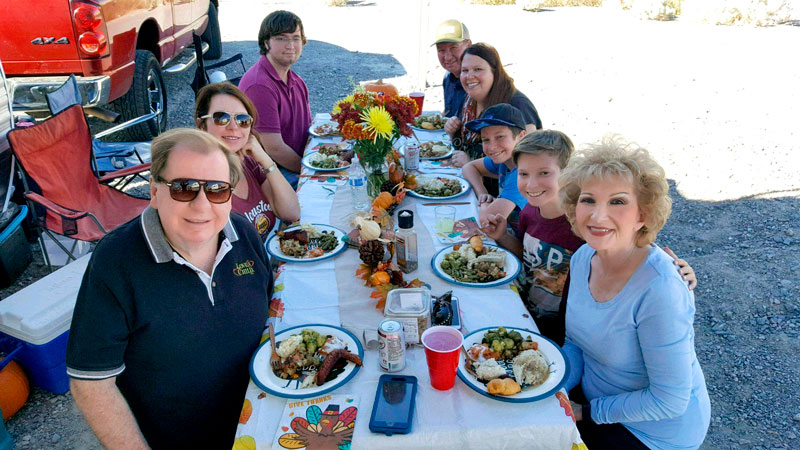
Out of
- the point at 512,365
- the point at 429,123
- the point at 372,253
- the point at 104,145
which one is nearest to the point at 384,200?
the point at 372,253

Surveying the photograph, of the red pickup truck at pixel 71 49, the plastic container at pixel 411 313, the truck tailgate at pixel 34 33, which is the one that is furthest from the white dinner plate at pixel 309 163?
the truck tailgate at pixel 34 33

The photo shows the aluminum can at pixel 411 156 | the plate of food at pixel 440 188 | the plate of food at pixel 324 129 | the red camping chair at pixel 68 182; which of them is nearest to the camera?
the plate of food at pixel 440 188

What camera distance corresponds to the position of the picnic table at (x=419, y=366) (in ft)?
5.00

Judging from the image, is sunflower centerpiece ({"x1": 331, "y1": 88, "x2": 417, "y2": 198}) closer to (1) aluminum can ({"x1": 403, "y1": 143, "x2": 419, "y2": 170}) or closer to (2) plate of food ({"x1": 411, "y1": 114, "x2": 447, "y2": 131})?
(1) aluminum can ({"x1": 403, "y1": 143, "x2": 419, "y2": 170})

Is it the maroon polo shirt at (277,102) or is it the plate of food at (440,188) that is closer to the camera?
the plate of food at (440,188)

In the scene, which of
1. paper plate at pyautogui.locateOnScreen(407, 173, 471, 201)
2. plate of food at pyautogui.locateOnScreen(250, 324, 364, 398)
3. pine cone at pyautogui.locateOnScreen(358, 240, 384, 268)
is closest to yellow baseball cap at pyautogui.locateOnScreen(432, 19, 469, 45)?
paper plate at pyautogui.locateOnScreen(407, 173, 471, 201)

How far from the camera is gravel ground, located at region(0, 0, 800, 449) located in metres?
3.04

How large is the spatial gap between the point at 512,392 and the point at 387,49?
10892 millimetres

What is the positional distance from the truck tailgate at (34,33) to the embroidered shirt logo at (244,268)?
4.56 metres

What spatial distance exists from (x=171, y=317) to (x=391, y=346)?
738 millimetres

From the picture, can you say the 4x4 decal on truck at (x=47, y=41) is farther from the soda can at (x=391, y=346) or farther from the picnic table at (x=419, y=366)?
the soda can at (x=391, y=346)

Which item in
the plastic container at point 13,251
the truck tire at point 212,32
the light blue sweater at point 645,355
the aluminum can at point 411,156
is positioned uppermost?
the truck tire at point 212,32

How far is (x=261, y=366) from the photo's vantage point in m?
1.80

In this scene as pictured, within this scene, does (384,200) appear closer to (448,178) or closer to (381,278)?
(448,178)
